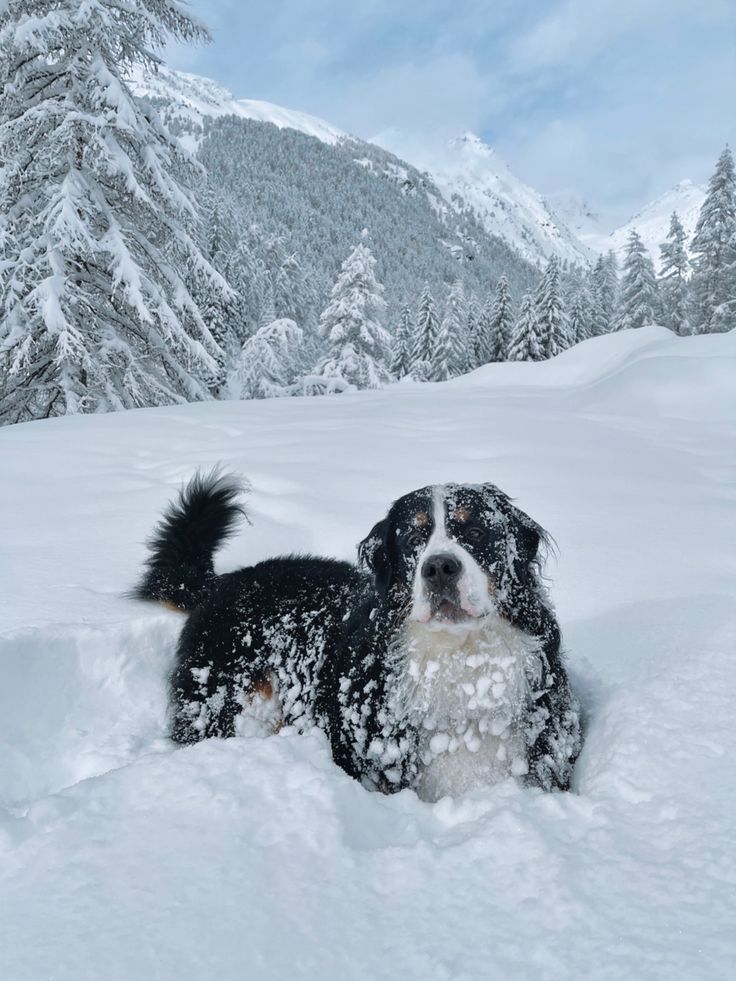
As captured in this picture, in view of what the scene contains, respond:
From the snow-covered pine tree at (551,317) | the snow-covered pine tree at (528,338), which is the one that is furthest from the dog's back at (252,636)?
the snow-covered pine tree at (551,317)

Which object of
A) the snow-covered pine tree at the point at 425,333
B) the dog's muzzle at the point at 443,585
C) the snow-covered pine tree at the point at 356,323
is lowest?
the dog's muzzle at the point at 443,585

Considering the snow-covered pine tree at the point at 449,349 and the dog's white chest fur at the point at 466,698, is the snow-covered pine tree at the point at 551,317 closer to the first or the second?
the snow-covered pine tree at the point at 449,349

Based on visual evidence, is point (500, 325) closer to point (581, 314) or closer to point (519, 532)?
point (581, 314)

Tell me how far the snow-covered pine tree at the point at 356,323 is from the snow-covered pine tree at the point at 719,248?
60.7 feet

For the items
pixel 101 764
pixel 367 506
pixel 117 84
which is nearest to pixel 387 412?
pixel 367 506

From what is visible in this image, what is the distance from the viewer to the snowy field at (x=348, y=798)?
1.13m

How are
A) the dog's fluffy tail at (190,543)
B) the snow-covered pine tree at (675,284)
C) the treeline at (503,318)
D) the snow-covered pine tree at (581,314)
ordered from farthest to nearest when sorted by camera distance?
the snow-covered pine tree at (581,314) → the snow-covered pine tree at (675,284) → the treeline at (503,318) → the dog's fluffy tail at (190,543)

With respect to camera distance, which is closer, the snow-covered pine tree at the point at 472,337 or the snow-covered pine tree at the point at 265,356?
the snow-covered pine tree at the point at 265,356

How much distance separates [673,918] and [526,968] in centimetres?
33

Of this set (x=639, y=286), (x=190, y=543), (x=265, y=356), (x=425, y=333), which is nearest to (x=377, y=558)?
(x=190, y=543)

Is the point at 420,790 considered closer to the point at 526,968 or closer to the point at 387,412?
the point at 526,968

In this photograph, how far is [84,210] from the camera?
376 inches

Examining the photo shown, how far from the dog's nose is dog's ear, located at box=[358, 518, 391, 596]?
0.94ft

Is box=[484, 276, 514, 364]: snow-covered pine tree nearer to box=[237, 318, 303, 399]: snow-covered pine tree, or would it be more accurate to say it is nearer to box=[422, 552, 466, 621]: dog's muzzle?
box=[237, 318, 303, 399]: snow-covered pine tree
